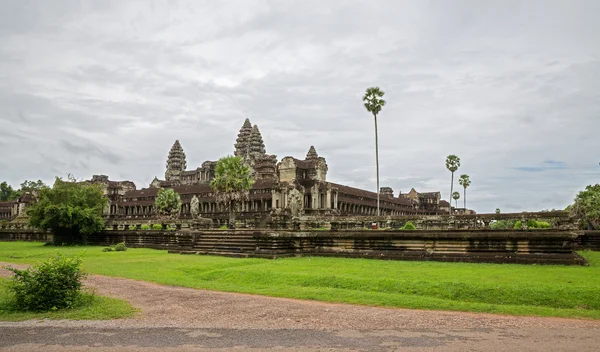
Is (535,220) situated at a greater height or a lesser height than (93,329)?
greater

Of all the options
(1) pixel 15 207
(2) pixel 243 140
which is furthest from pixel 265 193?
(1) pixel 15 207

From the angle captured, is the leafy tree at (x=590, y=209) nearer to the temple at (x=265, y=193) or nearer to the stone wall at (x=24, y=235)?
the temple at (x=265, y=193)

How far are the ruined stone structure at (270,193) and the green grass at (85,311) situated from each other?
52321 mm

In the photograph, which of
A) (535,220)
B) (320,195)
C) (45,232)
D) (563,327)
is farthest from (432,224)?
(320,195)

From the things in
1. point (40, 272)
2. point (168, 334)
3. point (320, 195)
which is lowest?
point (168, 334)

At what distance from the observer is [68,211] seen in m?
37.5

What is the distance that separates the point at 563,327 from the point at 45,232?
162 feet

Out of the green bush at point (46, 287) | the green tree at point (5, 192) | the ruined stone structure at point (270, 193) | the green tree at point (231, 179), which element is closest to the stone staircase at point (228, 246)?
the green bush at point (46, 287)

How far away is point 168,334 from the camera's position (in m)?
8.68

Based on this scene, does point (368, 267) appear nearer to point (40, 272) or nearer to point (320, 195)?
point (40, 272)

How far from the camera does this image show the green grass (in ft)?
33.1

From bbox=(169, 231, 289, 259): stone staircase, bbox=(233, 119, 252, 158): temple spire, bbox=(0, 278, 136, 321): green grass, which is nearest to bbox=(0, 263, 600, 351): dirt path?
bbox=(0, 278, 136, 321): green grass

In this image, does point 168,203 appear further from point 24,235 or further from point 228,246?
point 228,246

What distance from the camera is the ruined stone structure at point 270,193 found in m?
83.0
